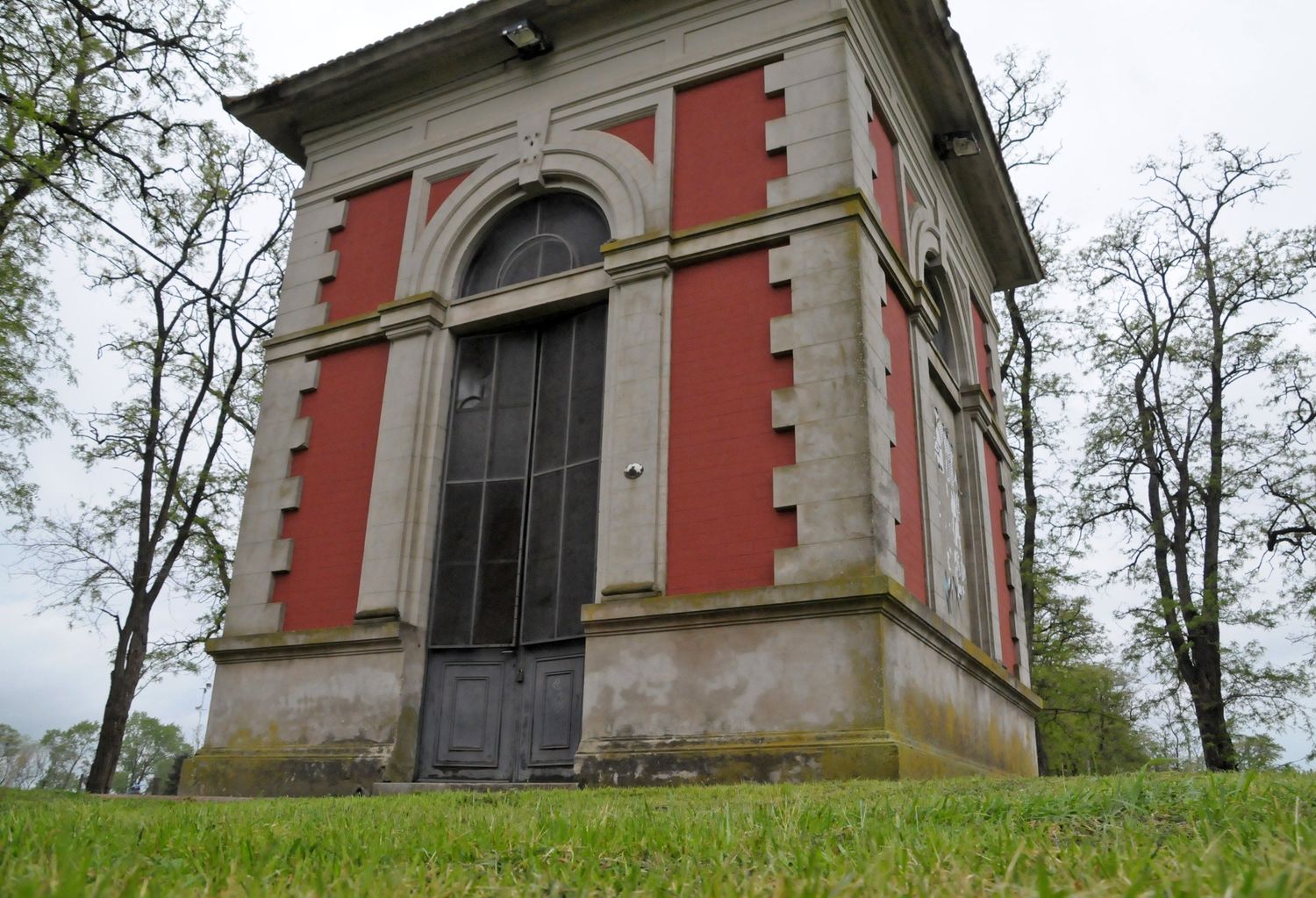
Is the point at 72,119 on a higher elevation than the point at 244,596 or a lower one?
higher

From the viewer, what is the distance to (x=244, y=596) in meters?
12.8

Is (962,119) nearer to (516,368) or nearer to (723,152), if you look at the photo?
(723,152)

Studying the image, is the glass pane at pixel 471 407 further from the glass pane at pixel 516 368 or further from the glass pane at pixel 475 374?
the glass pane at pixel 516 368

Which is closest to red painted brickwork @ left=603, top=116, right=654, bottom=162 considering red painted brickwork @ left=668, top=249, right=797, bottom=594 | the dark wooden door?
red painted brickwork @ left=668, top=249, right=797, bottom=594

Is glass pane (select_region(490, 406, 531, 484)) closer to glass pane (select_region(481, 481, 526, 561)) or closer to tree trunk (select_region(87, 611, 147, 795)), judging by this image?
glass pane (select_region(481, 481, 526, 561))

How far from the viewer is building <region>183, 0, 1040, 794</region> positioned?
Result: 31.6ft

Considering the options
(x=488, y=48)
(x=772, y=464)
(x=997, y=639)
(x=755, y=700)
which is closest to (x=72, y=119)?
(x=488, y=48)

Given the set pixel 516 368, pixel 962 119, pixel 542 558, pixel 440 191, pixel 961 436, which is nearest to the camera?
pixel 542 558

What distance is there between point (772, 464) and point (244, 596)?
23.6 ft

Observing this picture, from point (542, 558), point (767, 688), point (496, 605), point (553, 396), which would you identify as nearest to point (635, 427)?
point (553, 396)

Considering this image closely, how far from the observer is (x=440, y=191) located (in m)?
13.9

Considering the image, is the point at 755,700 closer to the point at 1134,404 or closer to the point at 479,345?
the point at 479,345

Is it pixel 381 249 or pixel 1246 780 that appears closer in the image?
pixel 1246 780

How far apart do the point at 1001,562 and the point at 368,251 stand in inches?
425
